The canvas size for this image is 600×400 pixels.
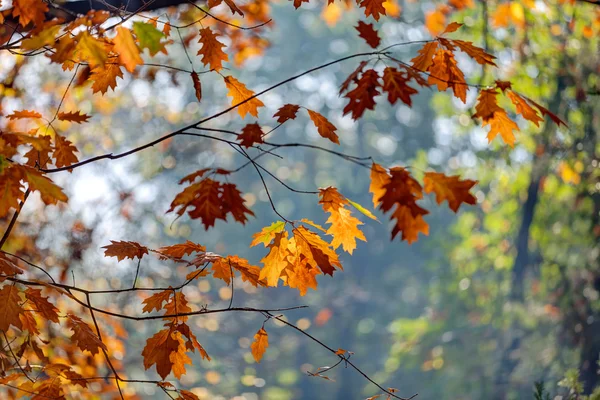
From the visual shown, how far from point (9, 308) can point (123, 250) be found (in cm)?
39

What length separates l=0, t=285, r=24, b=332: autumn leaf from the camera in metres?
1.87

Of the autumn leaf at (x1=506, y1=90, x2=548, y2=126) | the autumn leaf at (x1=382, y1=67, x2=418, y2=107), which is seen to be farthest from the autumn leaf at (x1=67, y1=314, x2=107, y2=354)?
the autumn leaf at (x1=506, y1=90, x2=548, y2=126)

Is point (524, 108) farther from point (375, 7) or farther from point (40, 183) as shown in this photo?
point (40, 183)

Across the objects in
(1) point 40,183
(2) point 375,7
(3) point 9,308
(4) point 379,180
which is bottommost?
(3) point 9,308

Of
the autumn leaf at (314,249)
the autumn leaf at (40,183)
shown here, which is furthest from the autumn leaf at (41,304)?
the autumn leaf at (314,249)

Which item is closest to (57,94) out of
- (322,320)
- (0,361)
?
(0,361)

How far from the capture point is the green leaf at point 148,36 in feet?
4.72

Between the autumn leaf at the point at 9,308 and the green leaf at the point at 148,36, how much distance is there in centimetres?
97

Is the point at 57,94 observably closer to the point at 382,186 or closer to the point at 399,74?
the point at 399,74

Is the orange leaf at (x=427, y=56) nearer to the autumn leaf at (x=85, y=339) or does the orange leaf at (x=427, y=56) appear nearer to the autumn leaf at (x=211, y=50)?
the autumn leaf at (x=211, y=50)

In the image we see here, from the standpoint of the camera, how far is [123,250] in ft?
6.72

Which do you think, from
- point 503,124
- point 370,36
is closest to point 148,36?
point 370,36

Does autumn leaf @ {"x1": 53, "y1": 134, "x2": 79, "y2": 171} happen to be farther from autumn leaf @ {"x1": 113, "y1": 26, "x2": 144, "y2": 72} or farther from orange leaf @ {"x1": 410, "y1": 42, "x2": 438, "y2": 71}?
orange leaf @ {"x1": 410, "y1": 42, "x2": 438, "y2": 71}

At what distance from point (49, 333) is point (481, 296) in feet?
32.9
